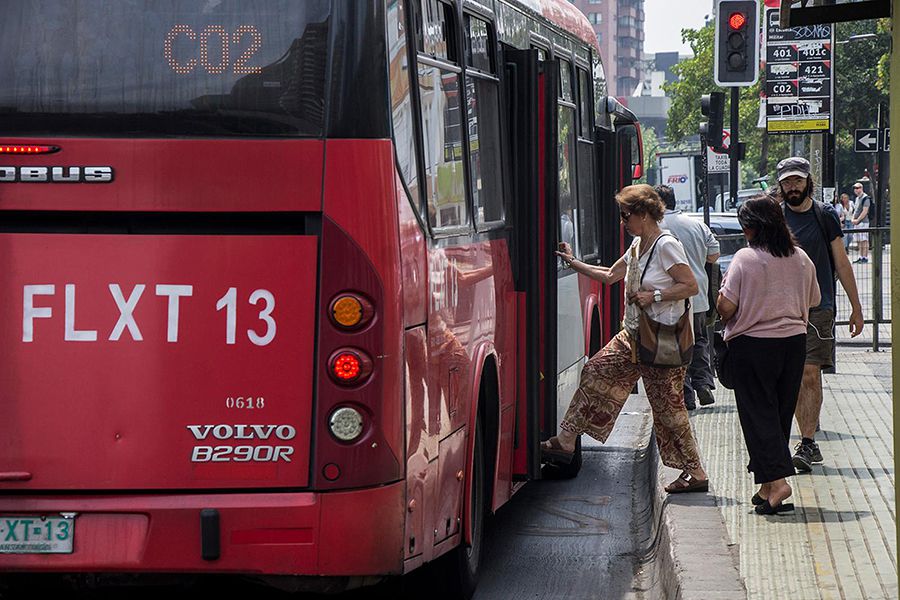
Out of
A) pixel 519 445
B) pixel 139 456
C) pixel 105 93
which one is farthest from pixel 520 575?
pixel 105 93

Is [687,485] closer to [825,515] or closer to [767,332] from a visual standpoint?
[825,515]

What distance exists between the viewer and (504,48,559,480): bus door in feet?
28.1

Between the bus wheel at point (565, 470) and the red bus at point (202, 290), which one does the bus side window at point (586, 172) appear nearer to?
the bus wheel at point (565, 470)

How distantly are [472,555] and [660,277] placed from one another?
2291 millimetres

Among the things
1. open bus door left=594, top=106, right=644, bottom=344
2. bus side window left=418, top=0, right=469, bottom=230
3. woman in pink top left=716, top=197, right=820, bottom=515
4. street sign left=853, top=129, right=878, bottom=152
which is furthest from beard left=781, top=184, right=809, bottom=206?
street sign left=853, top=129, right=878, bottom=152

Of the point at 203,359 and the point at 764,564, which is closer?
the point at 203,359

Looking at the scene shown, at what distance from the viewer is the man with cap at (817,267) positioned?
9859 millimetres

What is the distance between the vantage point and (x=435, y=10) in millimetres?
6766

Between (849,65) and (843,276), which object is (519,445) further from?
(849,65)

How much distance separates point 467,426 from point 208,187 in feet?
6.20

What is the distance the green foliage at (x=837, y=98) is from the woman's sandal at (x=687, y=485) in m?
61.0

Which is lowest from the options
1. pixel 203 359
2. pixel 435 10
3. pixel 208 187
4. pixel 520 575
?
pixel 520 575

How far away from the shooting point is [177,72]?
579 centimetres

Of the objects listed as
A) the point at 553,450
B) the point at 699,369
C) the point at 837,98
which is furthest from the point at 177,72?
the point at 837,98
